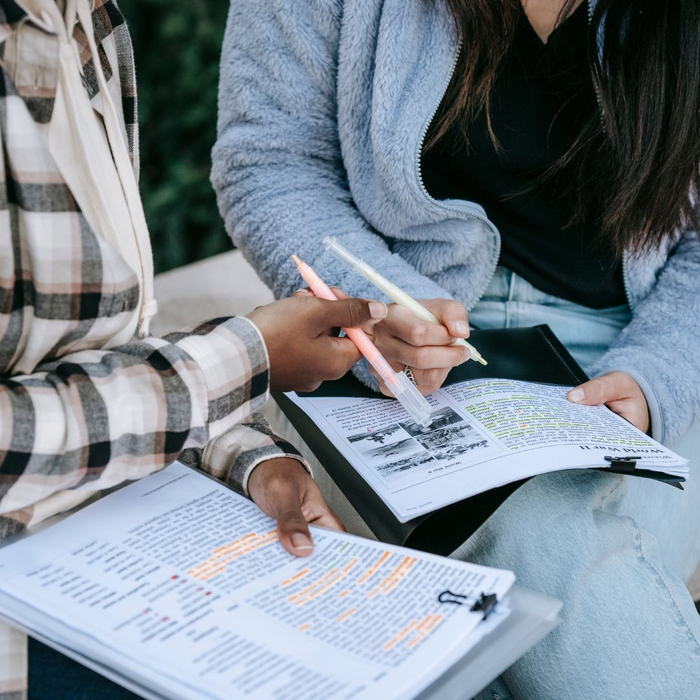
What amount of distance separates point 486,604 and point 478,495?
0.21 m

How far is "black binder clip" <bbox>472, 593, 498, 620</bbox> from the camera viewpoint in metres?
A: 0.51

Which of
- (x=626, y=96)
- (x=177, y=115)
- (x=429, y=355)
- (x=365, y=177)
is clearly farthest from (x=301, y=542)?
(x=177, y=115)

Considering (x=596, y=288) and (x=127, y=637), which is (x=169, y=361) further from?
(x=596, y=288)

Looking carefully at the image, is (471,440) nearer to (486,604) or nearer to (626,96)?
(486,604)

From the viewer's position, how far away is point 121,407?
573mm

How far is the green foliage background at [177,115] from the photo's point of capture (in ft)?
6.50

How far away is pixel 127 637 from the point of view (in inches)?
19.3

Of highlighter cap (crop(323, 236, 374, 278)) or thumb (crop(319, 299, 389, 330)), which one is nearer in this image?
thumb (crop(319, 299, 389, 330))

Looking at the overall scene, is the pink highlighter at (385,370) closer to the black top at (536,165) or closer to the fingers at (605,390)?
the fingers at (605,390)

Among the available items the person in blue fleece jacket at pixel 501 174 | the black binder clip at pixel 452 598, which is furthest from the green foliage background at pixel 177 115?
the black binder clip at pixel 452 598

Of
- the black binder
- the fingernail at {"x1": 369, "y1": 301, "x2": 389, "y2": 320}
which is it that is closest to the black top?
the black binder

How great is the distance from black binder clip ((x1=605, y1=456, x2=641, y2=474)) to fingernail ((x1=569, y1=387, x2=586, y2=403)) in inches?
5.5

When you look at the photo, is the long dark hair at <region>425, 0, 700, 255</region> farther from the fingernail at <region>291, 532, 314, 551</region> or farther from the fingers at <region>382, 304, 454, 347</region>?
the fingernail at <region>291, 532, 314, 551</region>

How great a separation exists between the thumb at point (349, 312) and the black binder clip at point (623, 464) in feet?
0.81
